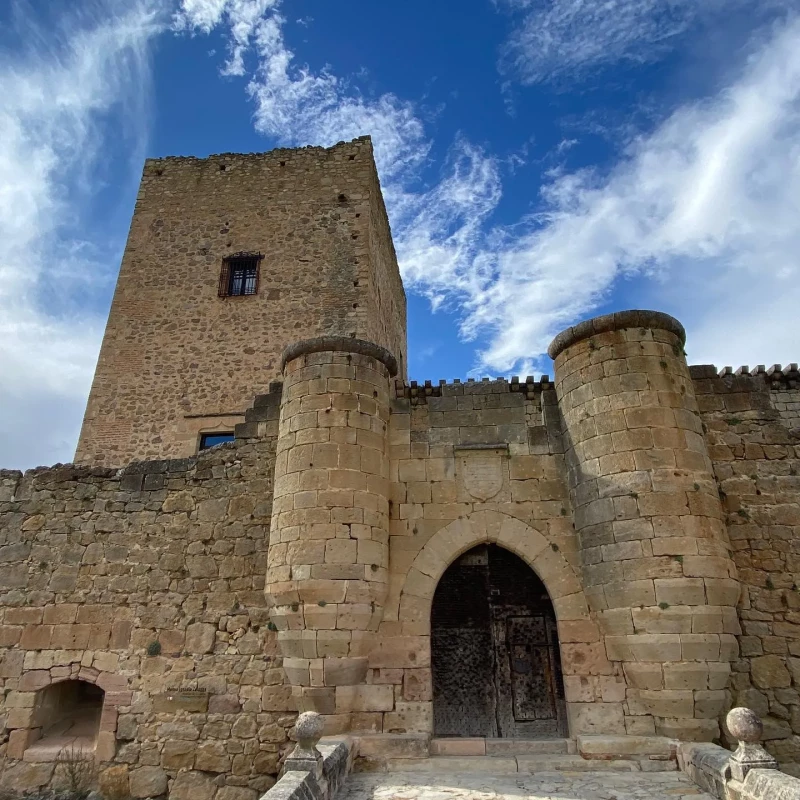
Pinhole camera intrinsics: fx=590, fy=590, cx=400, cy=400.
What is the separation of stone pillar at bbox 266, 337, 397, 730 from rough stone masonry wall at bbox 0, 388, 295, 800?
0.68 m

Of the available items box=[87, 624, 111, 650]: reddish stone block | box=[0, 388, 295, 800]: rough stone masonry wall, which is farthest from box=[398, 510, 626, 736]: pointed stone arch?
box=[87, 624, 111, 650]: reddish stone block

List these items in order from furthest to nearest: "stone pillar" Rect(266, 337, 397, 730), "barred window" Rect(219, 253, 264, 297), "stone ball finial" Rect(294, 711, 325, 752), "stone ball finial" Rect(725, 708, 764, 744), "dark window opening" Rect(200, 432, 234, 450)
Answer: "barred window" Rect(219, 253, 264, 297), "dark window opening" Rect(200, 432, 234, 450), "stone pillar" Rect(266, 337, 397, 730), "stone ball finial" Rect(294, 711, 325, 752), "stone ball finial" Rect(725, 708, 764, 744)

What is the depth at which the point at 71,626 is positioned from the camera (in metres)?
7.80

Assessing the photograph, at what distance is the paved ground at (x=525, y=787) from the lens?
5375 mm

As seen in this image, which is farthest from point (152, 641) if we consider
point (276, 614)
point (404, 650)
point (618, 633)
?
point (618, 633)

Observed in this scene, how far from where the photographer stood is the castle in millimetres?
6484

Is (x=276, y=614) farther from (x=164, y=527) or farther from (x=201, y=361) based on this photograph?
(x=201, y=361)

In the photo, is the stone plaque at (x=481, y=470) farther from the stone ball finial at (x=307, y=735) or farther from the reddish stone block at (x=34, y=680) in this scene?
the reddish stone block at (x=34, y=680)

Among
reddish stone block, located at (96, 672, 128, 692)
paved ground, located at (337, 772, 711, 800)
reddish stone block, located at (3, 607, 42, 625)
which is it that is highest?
reddish stone block, located at (3, 607, 42, 625)

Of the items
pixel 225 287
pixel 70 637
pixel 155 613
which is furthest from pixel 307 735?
pixel 225 287

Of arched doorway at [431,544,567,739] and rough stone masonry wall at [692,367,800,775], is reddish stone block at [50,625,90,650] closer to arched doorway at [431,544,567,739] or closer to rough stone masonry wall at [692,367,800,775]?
arched doorway at [431,544,567,739]

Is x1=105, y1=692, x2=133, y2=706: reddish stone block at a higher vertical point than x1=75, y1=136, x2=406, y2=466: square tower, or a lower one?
lower

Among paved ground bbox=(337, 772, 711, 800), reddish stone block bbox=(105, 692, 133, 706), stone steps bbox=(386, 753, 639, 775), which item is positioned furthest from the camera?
reddish stone block bbox=(105, 692, 133, 706)

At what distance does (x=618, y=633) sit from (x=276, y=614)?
389cm
